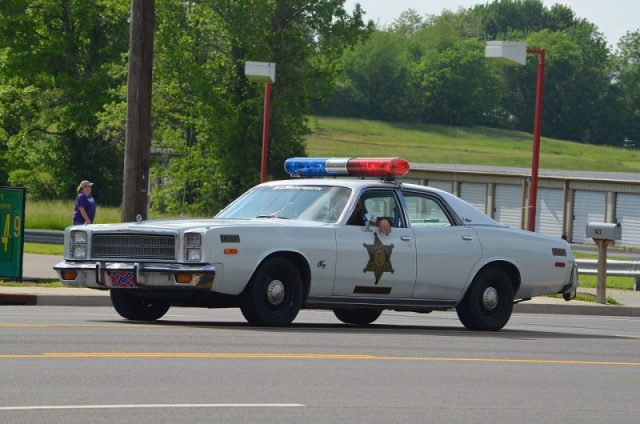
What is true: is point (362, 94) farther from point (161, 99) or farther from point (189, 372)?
point (189, 372)

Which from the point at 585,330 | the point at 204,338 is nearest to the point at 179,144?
the point at 585,330

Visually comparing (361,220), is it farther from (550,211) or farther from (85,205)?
(550,211)

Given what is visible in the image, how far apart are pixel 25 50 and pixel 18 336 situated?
57.3 metres

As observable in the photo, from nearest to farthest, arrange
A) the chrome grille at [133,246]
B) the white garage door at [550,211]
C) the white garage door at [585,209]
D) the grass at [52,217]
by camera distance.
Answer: the chrome grille at [133,246], the grass at [52,217], the white garage door at [585,209], the white garage door at [550,211]

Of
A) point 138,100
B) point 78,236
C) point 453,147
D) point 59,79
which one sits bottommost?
point 78,236

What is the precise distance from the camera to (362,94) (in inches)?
6781

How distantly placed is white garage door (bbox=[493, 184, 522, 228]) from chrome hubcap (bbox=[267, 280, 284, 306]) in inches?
2259

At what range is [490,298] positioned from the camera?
1759cm

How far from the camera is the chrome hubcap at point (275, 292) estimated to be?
1566cm

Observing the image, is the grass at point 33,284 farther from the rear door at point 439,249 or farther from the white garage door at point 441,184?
the white garage door at point 441,184

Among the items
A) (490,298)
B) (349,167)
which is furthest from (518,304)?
(349,167)

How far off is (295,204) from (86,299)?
5554 millimetres

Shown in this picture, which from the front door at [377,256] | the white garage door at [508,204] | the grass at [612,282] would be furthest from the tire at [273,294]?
the white garage door at [508,204]

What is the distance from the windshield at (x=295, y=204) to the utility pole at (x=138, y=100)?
258 inches
